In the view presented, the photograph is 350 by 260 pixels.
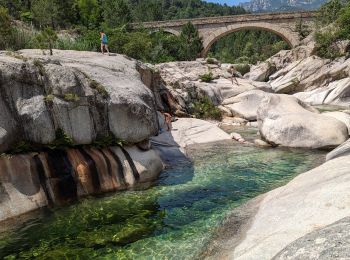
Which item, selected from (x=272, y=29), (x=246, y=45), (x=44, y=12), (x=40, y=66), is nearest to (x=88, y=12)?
(x=44, y=12)

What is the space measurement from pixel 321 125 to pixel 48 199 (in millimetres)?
12300

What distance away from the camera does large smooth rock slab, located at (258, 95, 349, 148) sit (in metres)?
16.0

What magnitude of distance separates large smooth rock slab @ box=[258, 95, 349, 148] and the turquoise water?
79.3 inches

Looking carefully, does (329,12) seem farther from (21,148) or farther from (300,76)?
(21,148)

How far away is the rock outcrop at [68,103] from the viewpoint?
33.5 ft

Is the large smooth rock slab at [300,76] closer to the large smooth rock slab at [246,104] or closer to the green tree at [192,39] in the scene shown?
the large smooth rock slab at [246,104]

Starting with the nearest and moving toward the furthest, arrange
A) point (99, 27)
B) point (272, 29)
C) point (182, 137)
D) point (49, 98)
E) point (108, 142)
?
point (49, 98), point (108, 142), point (182, 137), point (99, 27), point (272, 29)

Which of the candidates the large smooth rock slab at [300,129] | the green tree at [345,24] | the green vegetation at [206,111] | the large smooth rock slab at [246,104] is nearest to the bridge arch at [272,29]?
the green tree at [345,24]

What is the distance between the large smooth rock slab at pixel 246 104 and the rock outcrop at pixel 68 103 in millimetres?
13533

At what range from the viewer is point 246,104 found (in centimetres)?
2703

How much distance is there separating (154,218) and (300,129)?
982 centimetres

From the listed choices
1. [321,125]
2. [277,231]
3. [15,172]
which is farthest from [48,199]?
[321,125]

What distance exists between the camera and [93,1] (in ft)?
221

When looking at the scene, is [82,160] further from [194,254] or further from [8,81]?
[194,254]
